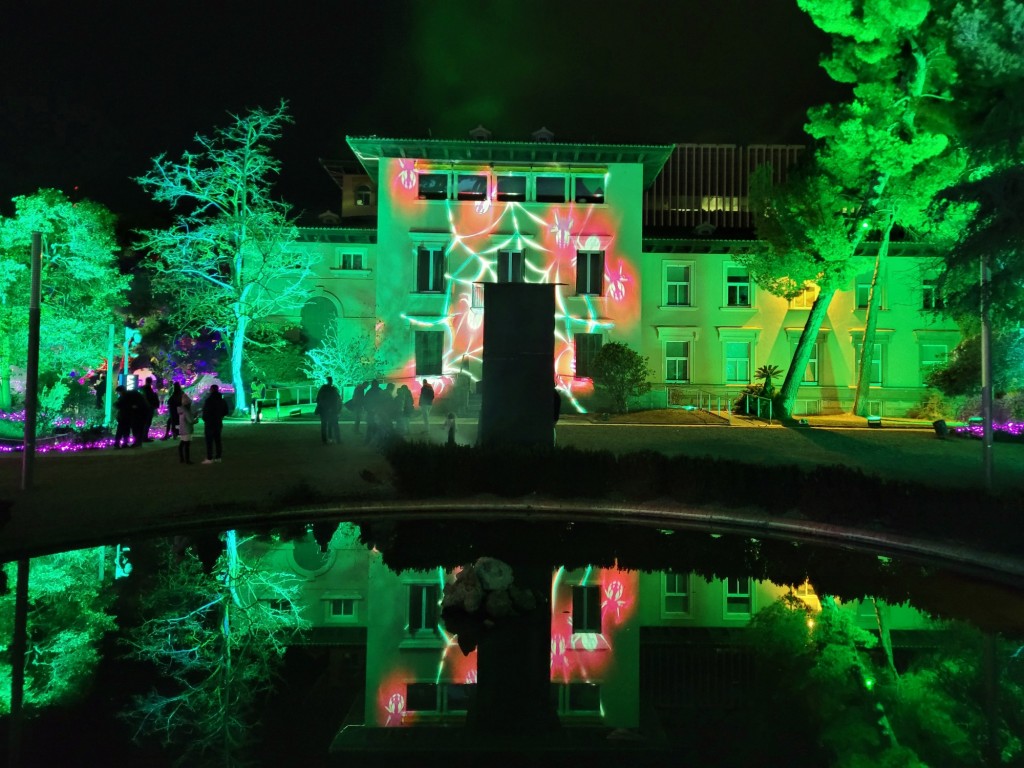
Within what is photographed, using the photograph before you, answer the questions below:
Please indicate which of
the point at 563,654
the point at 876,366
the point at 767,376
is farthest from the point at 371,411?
the point at 876,366

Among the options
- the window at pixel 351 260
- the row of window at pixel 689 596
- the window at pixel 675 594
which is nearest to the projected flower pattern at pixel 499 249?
the window at pixel 351 260

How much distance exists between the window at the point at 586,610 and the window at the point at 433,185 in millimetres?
25181

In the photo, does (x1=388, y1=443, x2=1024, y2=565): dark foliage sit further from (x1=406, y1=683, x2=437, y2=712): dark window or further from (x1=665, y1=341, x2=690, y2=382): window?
(x1=665, y1=341, x2=690, y2=382): window

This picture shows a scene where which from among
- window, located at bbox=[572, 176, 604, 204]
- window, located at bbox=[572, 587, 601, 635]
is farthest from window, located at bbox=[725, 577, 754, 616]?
window, located at bbox=[572, 176, 604, 204]

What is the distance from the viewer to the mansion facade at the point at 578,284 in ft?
102

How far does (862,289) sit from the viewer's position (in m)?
33.5

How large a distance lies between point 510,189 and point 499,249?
8.36 feet

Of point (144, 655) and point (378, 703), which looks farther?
point (144, 655)

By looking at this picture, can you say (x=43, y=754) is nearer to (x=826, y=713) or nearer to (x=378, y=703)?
(x=378, y=703)

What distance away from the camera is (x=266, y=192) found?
1144 inches

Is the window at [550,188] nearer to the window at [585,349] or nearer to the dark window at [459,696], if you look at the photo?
the window at [585,349]

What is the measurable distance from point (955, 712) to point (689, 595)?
323 cm

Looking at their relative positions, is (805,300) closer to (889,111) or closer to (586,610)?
(889,111)

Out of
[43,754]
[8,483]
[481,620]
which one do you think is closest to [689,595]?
[481,620]
